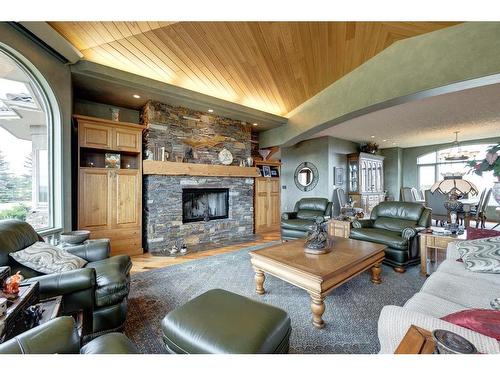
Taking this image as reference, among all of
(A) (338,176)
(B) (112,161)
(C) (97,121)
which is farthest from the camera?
(A) (338,176)

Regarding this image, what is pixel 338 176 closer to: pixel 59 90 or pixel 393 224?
pixel 393 224

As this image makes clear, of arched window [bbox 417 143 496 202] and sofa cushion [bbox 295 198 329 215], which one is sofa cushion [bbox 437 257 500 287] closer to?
sofa cushion [bbox 295 198 329 215]

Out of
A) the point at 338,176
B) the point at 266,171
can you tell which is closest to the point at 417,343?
the point at 266,171

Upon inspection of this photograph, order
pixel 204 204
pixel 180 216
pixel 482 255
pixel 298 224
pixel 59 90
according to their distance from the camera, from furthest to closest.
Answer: pixel 204 204 → pixel 180 216 → pixel 298 224 → pixel 59 90 → pixel 482 255

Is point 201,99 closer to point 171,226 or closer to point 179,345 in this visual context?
point 171,226

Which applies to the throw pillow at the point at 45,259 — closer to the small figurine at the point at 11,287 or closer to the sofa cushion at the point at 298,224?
the small figurine at the point at 11,287

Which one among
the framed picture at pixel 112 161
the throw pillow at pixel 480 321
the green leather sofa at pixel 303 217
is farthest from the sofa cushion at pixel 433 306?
the framed picture at pixel 112 161

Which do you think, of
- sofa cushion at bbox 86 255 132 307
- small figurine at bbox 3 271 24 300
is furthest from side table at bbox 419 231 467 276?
small figurine at bbox 3 271 24 300

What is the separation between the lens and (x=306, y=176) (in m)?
6.73

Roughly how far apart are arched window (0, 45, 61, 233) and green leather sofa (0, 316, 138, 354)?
223 cm

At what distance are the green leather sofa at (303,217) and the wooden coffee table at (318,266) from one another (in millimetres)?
1352

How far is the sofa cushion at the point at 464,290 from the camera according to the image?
1.37 m

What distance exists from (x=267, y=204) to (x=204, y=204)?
184 centimetres
